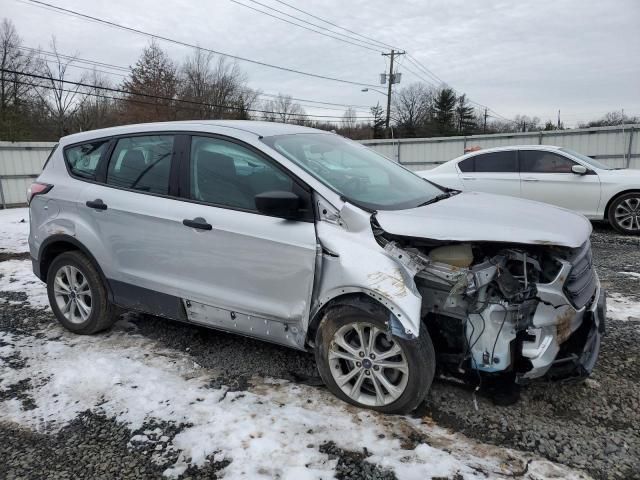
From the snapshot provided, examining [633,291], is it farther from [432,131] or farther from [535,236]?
[432,131]

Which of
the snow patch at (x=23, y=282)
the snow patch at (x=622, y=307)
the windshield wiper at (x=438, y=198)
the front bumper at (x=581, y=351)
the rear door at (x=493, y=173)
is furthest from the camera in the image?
the rear door at (x=493, y=173)

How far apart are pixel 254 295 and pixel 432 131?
57526mm

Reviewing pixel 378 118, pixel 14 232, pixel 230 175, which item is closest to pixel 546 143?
pixel 230 175

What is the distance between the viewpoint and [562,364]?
2.75 meters

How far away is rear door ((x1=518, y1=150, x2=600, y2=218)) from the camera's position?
8.09 meters

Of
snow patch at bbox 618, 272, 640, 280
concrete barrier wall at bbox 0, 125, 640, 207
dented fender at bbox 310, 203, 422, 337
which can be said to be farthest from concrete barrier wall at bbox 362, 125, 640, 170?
dented fender at bbox 310, 203, 422, 337

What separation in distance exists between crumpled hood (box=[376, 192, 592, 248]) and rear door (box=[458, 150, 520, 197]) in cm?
571

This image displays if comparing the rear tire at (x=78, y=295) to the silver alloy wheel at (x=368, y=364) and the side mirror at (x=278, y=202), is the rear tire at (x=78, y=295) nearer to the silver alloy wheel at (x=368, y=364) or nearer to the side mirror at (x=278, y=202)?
the side mirror at (x=278, y=202)

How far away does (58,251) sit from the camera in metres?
4.19

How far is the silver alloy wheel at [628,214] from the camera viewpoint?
7855 millimetres

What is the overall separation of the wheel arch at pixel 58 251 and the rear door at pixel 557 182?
7.17 m

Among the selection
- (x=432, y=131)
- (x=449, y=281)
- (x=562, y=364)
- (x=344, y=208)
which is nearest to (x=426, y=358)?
(x=449, y=281)

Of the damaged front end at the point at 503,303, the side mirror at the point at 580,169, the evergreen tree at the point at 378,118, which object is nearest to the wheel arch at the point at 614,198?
the side mirror at the point at 580,169

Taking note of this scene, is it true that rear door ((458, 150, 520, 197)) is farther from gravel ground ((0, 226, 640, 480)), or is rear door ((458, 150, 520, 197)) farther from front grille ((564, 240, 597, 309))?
front grille ((564, 240, 597, 309))
